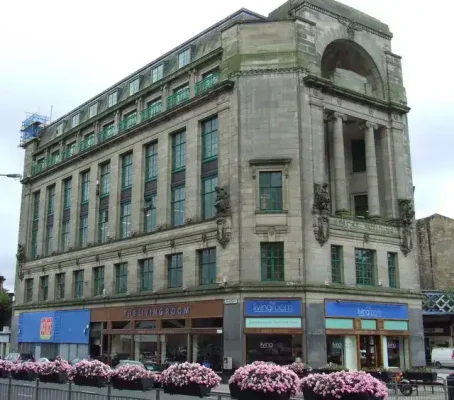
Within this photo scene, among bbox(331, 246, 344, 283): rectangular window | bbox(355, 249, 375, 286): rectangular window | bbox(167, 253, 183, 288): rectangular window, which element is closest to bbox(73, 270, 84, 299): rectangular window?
bbox(167, 253, 183, 288): rectangular window

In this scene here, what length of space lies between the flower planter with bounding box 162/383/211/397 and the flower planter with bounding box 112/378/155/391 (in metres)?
2.13

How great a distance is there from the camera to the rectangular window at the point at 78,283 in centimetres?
5681

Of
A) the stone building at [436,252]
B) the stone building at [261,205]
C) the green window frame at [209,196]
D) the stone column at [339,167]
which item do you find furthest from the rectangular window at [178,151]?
the stone building at [436,252]

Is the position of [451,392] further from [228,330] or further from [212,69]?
[212,69]

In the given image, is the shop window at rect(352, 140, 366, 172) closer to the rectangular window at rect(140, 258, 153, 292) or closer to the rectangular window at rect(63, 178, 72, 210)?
the rectangular window at rect(140, 258, 153, 292)

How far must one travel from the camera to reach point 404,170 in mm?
46344

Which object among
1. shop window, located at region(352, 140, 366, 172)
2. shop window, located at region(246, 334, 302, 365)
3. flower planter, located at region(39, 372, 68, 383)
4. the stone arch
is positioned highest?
the stone arch

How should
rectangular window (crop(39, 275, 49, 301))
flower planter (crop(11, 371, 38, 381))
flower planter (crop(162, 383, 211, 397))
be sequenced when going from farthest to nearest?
rectangular window (crop(39, 275, 49, 301)) < flower planter (crop(11, 371, 38, 381)) < flower planter (crop(162, 383, 211, 397))

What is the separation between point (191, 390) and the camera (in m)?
17.2

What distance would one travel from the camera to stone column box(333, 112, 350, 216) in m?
42.8

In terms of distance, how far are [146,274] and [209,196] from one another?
981 centimetres

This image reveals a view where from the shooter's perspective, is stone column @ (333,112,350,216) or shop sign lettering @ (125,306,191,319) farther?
shop sign lettering @ (125,306,191,319)

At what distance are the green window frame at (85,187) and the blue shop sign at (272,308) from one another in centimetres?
2670

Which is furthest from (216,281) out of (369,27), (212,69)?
(369,27)
